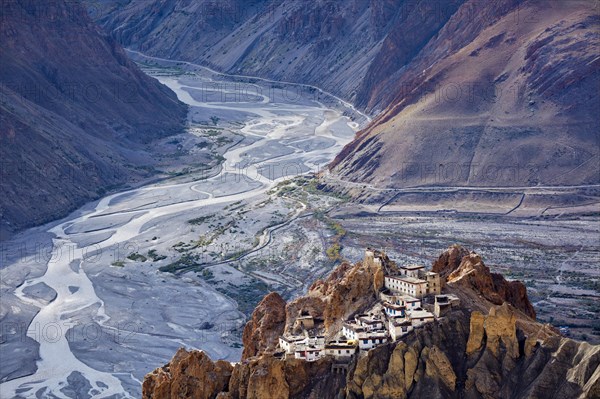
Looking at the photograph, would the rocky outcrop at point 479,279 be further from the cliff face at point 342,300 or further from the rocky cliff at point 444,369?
the rocky cliff at point 444,369

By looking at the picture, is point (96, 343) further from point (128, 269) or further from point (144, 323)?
point (128, 269)

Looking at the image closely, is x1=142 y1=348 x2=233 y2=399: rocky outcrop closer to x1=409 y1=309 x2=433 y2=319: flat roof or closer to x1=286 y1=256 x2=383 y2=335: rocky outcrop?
x1=286 y1=256 x2=383 y2=335: rocky outcrop

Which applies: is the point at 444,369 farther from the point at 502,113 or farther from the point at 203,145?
the point at 203,145

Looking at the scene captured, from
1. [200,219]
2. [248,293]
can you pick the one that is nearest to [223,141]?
[200,219]

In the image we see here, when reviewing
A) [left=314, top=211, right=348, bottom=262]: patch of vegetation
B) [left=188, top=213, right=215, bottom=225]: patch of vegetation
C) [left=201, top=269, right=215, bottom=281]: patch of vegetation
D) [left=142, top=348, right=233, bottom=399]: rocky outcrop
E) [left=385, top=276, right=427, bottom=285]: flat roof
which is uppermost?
[left=188, top=213, right=215, bottom=225]: patch of vegetation

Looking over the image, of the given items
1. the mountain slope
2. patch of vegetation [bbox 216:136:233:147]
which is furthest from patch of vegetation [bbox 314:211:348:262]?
patch of vegetation [bbox 216:136:233:147]

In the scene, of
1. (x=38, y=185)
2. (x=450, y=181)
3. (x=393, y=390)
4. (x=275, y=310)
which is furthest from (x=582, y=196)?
(x=393, y=390)

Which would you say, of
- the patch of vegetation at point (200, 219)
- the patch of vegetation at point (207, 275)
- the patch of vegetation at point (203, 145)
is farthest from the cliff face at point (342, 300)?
the patch of vegetation at point (203, 145)
